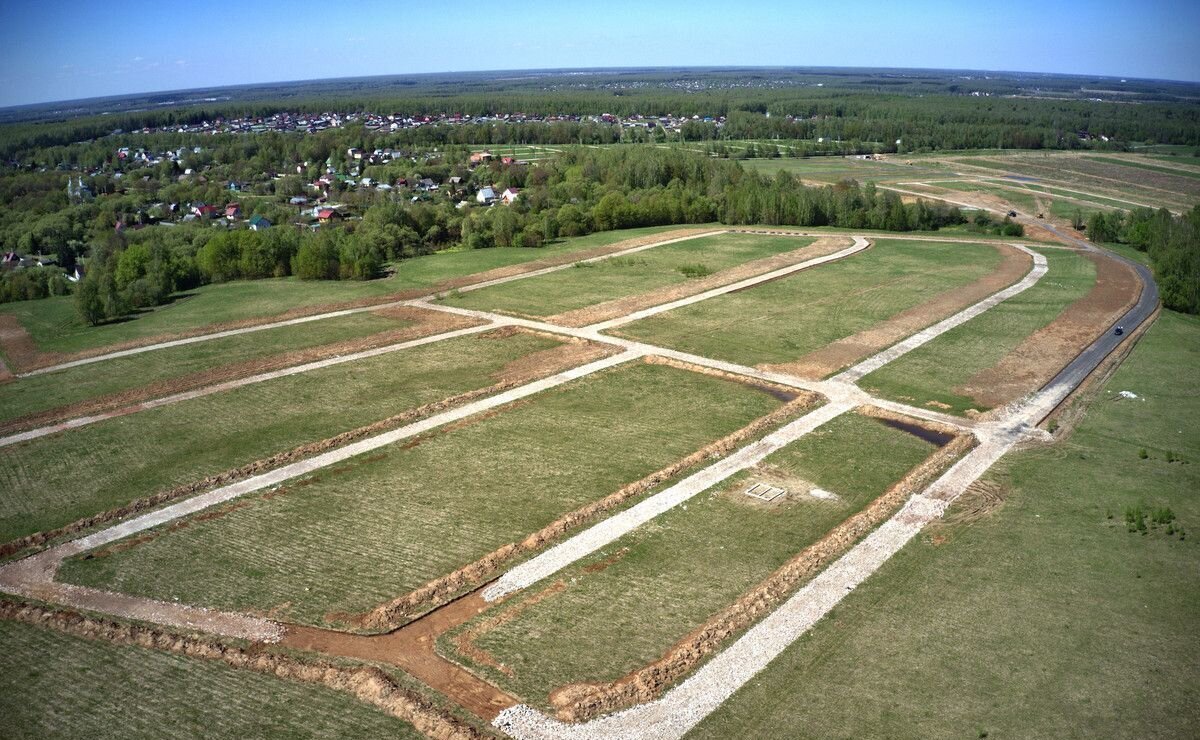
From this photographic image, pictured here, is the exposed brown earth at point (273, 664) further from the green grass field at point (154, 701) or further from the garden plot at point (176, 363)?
the garden plot at point (176, 363)

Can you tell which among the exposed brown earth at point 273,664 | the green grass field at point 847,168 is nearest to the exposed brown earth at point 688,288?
the exposed brown earth at point 273,664

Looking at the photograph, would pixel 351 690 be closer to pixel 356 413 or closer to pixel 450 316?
pixel 356 413

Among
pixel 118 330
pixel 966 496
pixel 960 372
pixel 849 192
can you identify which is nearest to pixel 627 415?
pixel 966 496

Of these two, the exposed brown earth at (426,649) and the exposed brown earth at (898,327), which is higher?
the exposed brown earth at (898,327)

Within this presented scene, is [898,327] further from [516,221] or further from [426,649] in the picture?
[516,221]

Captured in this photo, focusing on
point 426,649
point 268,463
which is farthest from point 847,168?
point 426,649
